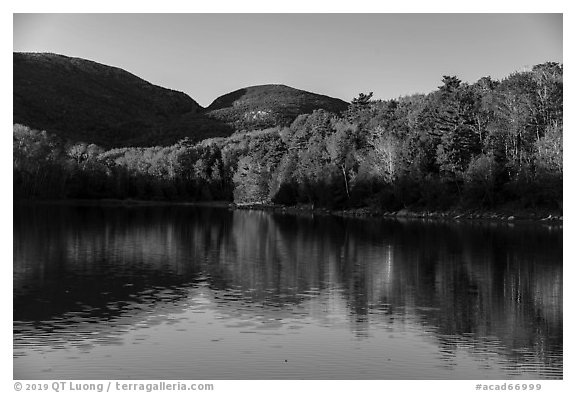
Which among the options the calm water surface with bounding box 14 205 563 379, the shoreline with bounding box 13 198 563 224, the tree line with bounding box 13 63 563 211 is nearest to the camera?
the calm water surface with bounding box 14 205 563 379

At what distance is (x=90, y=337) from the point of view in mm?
18484

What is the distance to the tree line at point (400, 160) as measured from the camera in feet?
237

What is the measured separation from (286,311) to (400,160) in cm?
6195

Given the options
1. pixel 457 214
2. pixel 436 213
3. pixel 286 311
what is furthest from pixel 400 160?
pixel 286 311

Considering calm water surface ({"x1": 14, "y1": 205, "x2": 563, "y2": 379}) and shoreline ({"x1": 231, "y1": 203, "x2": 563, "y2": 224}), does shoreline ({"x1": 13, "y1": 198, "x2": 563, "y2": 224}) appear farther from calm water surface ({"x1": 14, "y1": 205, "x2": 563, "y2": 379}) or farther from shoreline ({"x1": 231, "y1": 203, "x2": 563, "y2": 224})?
calm water surface ({"x1": 14, "y1": 205, "x2": 563, "y2": 379})

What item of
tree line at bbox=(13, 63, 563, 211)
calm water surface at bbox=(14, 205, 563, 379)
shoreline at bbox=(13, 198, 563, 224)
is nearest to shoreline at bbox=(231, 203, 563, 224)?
shoreline at bbox=(13, 198, 563, 224)

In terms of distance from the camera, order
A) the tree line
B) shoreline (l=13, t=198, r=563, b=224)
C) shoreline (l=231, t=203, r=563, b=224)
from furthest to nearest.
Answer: the tree line → shoreline (l=13, t=198, r=563, b=224) → shoreline (l=231, t=203, r=563, b=224)

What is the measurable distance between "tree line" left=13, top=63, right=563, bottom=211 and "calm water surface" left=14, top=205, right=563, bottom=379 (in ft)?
105

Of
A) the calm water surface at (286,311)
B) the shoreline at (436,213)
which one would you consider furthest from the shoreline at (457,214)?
the calm water surface at (286,311)

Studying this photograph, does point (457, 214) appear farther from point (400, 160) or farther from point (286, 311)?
point (286, 311)

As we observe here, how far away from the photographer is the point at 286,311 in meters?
22.3

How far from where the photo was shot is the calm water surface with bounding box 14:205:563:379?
16.4 meters

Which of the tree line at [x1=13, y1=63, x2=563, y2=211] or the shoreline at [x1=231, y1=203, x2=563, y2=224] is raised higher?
the tree line at [x1=13, y1=63, x2=563, y2=211]
